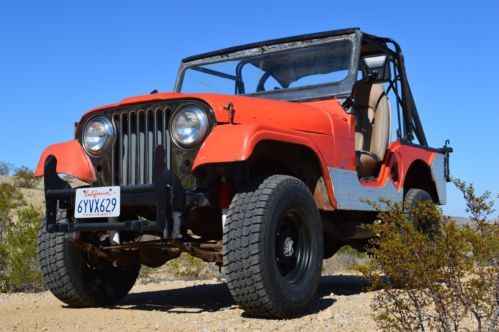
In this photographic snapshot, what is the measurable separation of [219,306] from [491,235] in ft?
8.34

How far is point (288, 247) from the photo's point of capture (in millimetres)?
4906

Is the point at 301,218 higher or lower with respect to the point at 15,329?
higher

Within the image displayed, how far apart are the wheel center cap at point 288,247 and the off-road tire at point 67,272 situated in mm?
1635

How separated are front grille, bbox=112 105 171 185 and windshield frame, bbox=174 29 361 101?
177cm

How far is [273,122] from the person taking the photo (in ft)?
16.4

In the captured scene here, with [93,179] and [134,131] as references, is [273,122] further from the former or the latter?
[93,179]

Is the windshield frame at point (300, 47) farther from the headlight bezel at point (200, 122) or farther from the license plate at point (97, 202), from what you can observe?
the license plate at point (97, 202)

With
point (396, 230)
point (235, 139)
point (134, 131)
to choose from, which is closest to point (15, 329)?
point (134, 131)

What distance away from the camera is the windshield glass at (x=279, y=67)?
6.35m

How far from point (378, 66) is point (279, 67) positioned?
3.05ft

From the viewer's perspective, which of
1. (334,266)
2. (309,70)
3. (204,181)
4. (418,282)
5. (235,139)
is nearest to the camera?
(418,282)

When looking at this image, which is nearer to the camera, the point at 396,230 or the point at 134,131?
the point at 396,230

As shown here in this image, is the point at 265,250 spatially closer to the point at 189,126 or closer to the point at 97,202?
the point at 189,126

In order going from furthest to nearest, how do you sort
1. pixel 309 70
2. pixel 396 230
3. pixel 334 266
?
1. pixel 334 266
2. pixel 309 70
3. pixel 396 230
